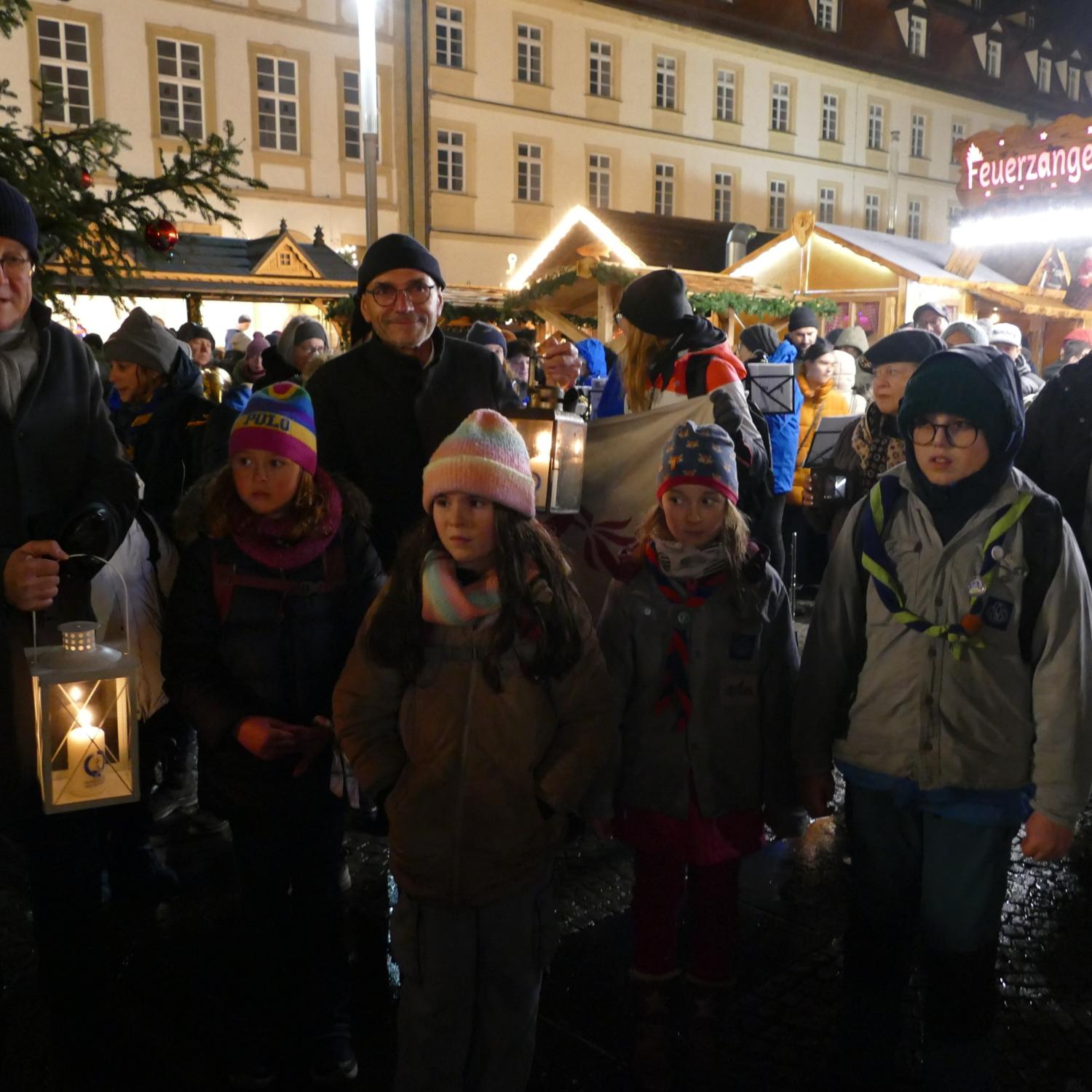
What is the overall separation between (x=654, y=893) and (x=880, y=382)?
2316 mm

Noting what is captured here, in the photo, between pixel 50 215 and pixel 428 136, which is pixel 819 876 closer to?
pixel 50 215

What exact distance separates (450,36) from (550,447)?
31.7m

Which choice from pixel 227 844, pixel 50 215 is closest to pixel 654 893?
pixel 227 844

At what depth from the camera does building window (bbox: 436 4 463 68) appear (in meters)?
31.1

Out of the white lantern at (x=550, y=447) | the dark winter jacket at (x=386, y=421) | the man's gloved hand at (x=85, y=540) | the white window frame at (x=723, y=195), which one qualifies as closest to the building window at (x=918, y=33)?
the white window frame at (x=723, y=195)

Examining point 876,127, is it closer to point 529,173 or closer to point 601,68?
point 601,68

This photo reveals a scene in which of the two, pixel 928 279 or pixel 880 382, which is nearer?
pixel 880 382

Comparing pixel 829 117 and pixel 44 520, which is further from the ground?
pixel 829 117

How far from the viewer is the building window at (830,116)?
40625 millimetres

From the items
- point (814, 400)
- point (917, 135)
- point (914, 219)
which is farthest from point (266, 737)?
point (917, 135)

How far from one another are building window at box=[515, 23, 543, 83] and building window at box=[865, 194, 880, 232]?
16.4m

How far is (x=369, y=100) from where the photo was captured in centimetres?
898

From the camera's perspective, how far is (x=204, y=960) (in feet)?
11.8

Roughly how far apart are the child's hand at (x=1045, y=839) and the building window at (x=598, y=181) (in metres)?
33.8
